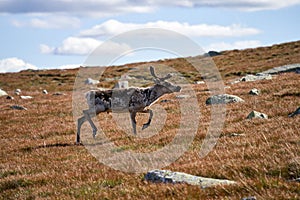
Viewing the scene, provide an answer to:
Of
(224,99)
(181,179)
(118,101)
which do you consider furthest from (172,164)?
(224,99)

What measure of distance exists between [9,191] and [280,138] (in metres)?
7.13

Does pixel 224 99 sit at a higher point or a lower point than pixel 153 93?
lower

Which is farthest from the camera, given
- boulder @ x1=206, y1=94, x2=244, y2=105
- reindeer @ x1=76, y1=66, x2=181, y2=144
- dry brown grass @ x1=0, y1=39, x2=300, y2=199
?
boulder @ x1=206, y1=94, x2=244, y2=105

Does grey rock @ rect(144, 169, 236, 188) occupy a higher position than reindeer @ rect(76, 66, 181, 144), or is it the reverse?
reindeer @ rect(76, 66, 181, 144)

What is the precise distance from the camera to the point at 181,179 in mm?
8836

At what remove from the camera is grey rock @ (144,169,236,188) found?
8367mm

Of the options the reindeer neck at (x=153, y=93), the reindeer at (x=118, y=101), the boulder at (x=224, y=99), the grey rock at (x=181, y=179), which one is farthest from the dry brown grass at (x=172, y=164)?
the reindeer neck at (x=153, y=93)

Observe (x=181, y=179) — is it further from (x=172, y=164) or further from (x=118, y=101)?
(x=118, y=101)

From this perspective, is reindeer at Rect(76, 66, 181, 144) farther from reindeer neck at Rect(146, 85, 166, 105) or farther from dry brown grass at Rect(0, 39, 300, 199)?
dry brown grass at Rect(0, 39, 300, 199)

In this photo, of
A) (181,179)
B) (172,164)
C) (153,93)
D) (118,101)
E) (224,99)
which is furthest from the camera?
(224,99)

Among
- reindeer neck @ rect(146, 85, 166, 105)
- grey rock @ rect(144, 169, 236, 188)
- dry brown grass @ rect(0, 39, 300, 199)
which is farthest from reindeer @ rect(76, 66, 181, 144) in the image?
grey rock @ rect(144, 169, 236, 188)

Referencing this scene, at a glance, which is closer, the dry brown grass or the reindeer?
the dry brown grass

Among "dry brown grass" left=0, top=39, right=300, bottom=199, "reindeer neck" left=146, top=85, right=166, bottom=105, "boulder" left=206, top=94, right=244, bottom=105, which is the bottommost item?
"dry brown grass" left=0, top=39, right=300, bottom=199

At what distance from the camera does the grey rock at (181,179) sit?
8.37m
